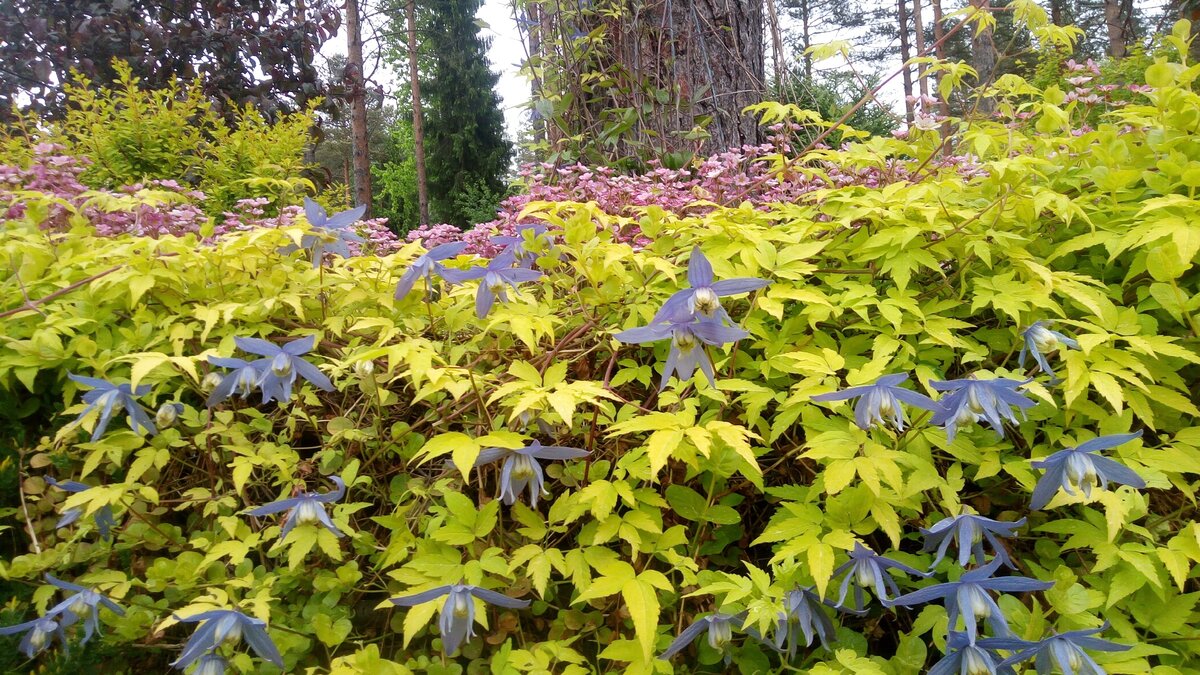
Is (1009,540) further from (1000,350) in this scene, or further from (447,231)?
(447,231)

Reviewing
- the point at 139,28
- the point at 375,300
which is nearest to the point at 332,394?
the point at 375,300

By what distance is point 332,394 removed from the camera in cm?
154

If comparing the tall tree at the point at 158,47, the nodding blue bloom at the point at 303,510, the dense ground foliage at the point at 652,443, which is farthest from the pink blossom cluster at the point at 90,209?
the tall tree at the point at 158,47

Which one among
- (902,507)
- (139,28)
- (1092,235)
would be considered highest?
(139,28)

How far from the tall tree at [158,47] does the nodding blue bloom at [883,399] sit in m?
5.62

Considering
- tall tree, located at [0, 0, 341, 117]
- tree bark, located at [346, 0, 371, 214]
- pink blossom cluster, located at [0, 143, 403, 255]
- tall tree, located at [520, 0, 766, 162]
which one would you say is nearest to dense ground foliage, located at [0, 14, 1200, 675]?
pink blossom cluster, located at [0, 143, 403, 255]

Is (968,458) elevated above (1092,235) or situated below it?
below

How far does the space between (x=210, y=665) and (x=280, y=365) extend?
1.62 feet

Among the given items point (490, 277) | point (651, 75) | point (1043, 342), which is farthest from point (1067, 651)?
point (651, 75)

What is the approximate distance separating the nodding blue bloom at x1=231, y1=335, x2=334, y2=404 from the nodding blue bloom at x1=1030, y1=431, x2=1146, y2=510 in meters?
1.21

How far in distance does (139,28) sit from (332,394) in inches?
222

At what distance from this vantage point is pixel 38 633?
3.73 ft

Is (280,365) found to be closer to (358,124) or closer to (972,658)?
(972,658)

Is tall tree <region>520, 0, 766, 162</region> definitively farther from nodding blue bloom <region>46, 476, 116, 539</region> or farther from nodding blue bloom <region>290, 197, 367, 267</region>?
nodding blue bloom <region>46, 476, 116, 539</region>
